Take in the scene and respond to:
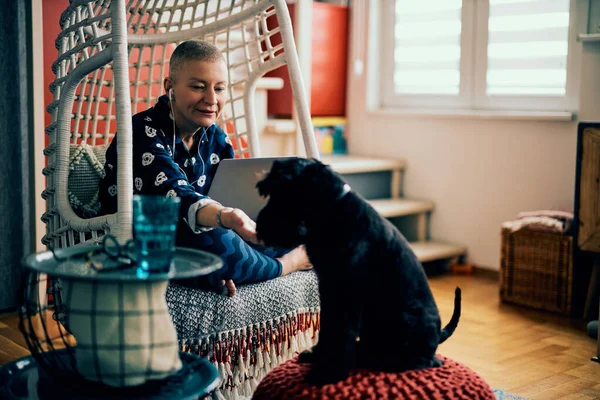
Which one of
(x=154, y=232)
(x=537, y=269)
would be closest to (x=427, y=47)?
(x=537, y=269)

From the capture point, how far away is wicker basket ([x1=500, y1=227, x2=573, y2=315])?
272cm

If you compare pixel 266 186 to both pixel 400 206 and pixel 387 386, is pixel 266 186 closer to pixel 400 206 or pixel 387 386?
pixel 387 386

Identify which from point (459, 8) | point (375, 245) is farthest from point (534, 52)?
point (375, 245)

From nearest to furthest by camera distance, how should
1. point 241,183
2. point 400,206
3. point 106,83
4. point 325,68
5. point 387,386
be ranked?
1. point 387,386
2. point 241,183
3. point 106,83
4. point 400,206
5. point 325,68

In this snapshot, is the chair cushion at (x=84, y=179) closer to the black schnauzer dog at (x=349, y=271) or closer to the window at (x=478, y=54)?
the black schnauzer dog at (x=349, y=271)

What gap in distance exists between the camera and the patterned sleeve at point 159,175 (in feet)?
4.84

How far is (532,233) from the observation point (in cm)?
280

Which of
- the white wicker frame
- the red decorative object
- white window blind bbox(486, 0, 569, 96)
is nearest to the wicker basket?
white window blind bbox(486, 0, 569, 96)

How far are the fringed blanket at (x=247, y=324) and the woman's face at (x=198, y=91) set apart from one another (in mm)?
427

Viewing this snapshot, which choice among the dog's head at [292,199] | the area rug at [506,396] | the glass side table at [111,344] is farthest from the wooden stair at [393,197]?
the glass side table at [111,344]

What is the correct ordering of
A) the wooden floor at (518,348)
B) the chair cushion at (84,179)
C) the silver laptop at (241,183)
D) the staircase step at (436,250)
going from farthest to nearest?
the staircase step at (436,250) → the wooden floor at (518,348) → the chair cushion at (84,179) → the silver laptop at (241,183)

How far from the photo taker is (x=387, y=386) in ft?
3.68

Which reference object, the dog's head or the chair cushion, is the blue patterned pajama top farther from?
the dog's head

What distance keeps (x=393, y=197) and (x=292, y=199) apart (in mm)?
2653
